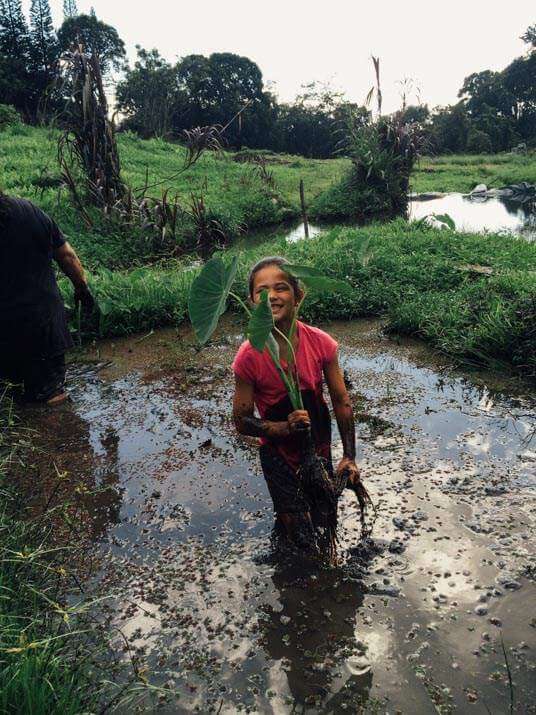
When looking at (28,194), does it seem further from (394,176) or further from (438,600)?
(438,600)

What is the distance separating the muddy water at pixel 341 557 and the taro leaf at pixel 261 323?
94cm

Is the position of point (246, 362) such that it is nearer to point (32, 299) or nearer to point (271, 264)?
point (271, 264)

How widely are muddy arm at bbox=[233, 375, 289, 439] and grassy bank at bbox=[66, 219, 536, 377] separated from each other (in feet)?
7.90

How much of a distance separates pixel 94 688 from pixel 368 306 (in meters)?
4.22

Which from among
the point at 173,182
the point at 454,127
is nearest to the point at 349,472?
the point at 173,182

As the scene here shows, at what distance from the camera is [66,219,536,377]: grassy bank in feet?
13.6

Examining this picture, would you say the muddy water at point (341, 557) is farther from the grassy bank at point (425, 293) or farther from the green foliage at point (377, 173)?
the green foliage at point (377, 173)

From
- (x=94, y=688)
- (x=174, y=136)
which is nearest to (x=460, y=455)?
(x=94, y=688)

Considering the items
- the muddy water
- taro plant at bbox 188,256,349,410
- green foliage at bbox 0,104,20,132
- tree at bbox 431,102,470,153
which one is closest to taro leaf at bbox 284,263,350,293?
taro plant at bbox 188,256,349,410

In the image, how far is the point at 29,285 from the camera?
364 cm

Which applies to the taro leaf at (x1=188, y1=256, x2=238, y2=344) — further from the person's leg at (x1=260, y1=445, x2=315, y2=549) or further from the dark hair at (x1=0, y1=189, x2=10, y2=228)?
the dark hair at (x1=0, y1=189, x2=10, y2=228)

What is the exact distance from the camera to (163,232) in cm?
798

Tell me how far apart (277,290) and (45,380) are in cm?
232

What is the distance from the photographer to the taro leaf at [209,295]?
6.88 feet
